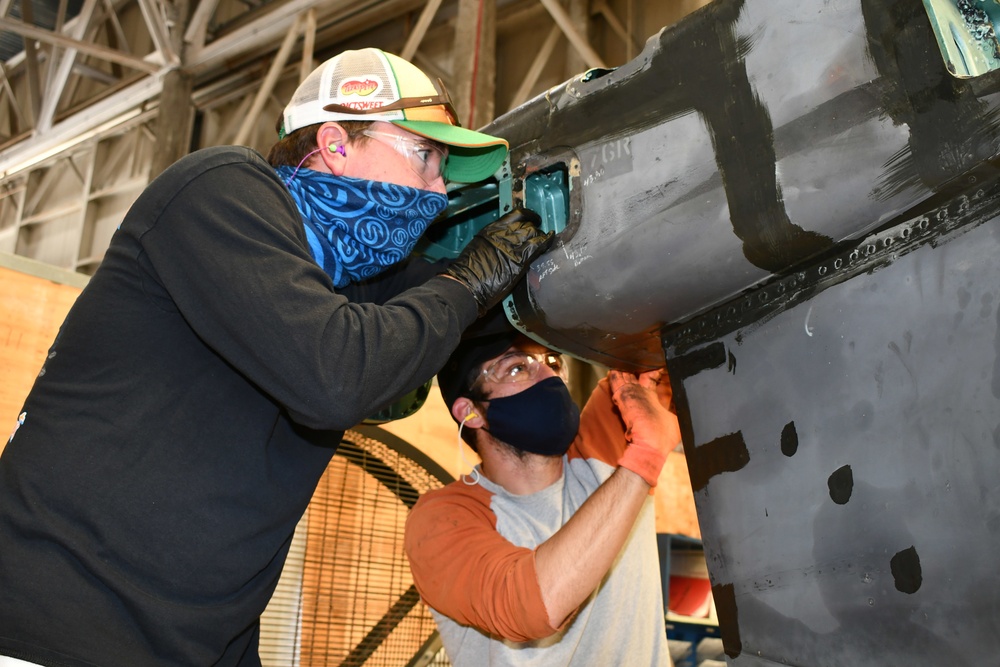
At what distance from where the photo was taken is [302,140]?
1.40 m

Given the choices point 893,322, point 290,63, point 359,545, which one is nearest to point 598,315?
point 893,322

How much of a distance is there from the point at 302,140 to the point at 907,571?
42.9 inches

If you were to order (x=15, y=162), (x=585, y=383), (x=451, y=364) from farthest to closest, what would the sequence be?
(x=15, y=162) → (x=585, y=383) → (x=451, y=364)

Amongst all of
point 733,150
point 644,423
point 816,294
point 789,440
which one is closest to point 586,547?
point 644,423

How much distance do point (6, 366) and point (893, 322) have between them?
230cm

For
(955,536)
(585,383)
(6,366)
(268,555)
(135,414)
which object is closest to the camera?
(955,536)

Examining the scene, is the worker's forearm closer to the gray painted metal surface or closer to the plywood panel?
the gray painted metal surface

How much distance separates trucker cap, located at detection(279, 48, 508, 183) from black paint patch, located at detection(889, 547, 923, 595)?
0.88m

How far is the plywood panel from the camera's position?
2.37 m

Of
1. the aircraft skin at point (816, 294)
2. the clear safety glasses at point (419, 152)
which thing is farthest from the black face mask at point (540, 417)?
the clear safety glasses at point (419, 152)

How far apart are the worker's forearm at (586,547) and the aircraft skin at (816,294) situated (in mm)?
412

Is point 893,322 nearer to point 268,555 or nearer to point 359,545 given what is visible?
point 268,555

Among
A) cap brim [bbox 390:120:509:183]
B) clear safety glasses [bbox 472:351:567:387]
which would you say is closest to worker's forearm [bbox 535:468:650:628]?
clear safety glasses [bbox 472:351:567:387]

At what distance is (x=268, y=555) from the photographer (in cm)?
125
